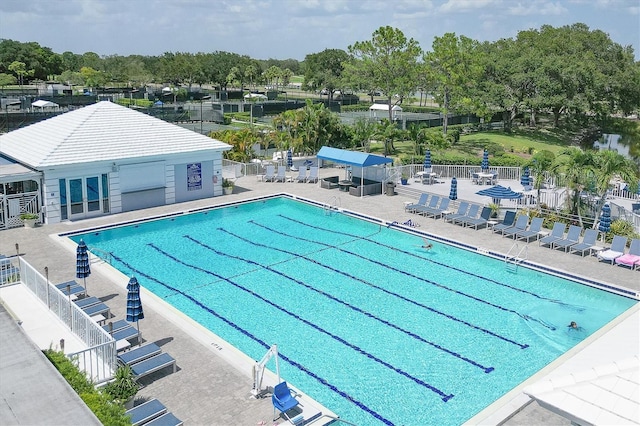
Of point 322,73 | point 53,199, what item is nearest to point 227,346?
point 53,199

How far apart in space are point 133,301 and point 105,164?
12110 millimetres

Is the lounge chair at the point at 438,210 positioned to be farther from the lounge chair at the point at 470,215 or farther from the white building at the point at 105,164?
the white building at the point at 105,164

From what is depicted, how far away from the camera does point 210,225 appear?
23375 millimetres

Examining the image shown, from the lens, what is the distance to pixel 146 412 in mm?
9555

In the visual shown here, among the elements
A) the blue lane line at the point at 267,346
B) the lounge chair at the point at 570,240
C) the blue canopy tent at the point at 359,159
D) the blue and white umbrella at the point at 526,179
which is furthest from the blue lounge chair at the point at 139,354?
the blue and white umbrella at the point at 526,179

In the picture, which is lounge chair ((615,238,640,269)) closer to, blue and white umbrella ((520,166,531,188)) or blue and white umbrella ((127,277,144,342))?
blue and white umbrella ((520,166,531,188))

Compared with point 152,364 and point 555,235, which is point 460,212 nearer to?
point 555,235

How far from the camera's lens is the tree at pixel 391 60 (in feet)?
148

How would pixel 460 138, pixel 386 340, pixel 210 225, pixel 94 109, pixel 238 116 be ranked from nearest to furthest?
pixel 386 340 < pixel 210 225 < pixel 94 109 < pixel 460 138 < pixel 238 116

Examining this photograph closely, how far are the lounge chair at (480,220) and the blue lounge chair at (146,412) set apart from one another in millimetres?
15805

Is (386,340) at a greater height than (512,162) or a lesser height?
lesser

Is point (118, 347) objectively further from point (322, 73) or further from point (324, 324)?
point (322, 73)

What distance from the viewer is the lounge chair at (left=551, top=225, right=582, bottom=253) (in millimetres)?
20031

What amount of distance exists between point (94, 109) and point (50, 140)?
108 inches
